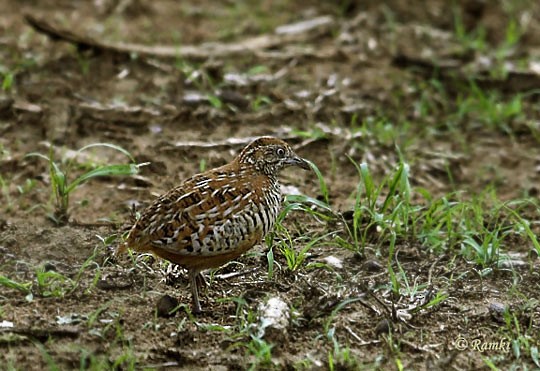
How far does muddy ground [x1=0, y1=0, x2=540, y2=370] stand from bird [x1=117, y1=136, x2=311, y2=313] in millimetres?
327

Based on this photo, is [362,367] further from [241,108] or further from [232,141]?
[241,108]

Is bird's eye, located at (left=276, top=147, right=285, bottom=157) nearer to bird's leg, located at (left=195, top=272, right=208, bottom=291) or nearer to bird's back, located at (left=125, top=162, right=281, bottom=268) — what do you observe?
bird's back, located at (left=125, top=162, right=281, bottom=268)

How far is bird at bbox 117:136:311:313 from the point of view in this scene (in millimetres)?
5504

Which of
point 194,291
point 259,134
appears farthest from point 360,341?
point 259,134

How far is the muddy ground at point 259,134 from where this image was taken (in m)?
5.47

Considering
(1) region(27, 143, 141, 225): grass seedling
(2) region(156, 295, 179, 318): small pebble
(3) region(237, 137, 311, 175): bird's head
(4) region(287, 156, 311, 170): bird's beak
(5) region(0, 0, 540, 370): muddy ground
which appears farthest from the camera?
(1) region(27, 143, 141, 225): grass seedling

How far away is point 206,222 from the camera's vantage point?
18.2 ft

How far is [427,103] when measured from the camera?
943cm

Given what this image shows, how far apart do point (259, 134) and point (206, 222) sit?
2976 mm

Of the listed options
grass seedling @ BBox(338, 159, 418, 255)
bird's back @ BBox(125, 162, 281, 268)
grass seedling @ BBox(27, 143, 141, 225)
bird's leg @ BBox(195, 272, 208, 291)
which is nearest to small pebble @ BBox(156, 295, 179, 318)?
bird's back @ BBox(125, 162, 281, 268)

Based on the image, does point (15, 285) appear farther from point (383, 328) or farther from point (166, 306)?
point (383, 328)

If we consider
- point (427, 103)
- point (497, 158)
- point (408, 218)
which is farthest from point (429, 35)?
point (408, 218)

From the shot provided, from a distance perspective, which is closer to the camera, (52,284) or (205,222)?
(205,222)

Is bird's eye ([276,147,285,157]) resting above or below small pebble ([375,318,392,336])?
above
